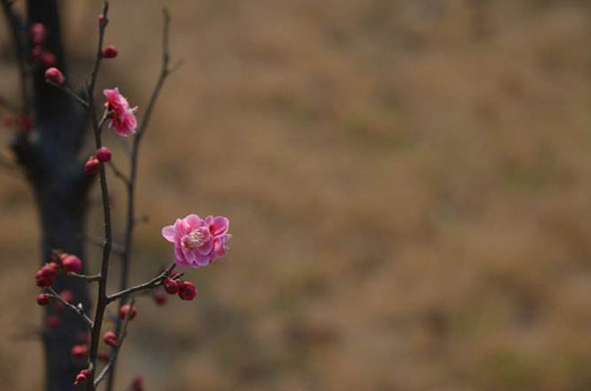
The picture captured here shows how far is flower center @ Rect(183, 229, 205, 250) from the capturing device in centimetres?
100

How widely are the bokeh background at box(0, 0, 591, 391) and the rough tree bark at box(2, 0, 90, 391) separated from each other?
1571 mm

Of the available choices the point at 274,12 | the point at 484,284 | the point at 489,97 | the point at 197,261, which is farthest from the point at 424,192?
the point at 197,261

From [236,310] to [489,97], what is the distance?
242 centimetres

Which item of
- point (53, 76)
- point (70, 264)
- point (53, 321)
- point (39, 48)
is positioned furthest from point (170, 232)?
point (39, 48)

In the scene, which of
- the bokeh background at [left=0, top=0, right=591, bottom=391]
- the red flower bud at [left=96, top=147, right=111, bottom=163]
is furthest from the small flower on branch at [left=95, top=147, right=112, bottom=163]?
the bokeh background at [left=0, top=0, right=591, bottom=391]

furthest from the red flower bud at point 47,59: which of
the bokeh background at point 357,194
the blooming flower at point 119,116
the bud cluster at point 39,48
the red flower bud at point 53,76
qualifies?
the bokeh background at point 357,194

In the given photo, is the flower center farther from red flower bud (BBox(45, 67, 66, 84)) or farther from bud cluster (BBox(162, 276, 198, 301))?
red flower bud (BBox(45, 67, 66, 84))

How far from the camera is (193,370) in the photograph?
3391 mm

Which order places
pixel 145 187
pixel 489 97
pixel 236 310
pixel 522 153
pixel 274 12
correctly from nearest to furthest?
pixel 236 310
pixel 145 187
pixel 522 153
pixel 489 97
pixel 274 12

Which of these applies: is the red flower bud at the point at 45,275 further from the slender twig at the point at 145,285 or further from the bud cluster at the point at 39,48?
the bud cluster at the point at 39,48

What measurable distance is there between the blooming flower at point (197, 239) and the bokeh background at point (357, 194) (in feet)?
8.13

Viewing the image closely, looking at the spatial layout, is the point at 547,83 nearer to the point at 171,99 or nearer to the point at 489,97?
the point at 489,97

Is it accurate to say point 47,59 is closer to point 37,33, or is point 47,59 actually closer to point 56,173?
point 37,33

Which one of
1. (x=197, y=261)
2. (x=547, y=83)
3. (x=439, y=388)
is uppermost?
(x=197, y=261)
